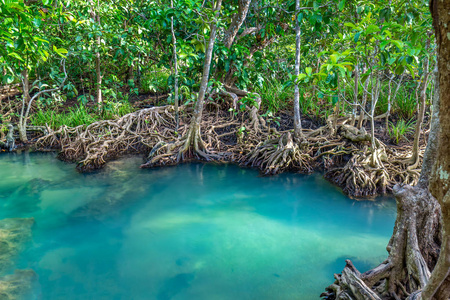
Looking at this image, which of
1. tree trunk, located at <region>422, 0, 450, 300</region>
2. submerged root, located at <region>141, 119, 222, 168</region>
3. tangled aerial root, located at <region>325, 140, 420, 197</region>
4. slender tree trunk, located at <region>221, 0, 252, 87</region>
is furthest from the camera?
slender tree trunk, located at <region>221, 0, 252, 87</region>

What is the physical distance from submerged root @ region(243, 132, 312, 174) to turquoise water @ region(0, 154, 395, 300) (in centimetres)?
19

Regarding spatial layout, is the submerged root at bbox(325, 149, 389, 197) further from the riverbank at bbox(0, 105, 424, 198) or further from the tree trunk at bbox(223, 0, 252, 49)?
the tree trunk at bbox(223, 0, 252, 49)

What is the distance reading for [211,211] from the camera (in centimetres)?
451

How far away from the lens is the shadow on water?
9.67 feet

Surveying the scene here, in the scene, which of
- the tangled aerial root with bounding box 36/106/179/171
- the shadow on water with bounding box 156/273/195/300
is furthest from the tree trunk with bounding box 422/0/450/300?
the tangled aerial root with bounding box 36/106/179/171

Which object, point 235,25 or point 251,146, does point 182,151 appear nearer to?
point 251,146

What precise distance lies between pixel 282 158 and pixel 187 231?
7.24 feet

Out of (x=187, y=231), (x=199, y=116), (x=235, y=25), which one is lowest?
(x=187, y=231)

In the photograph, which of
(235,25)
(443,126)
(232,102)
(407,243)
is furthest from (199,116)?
(443,126)

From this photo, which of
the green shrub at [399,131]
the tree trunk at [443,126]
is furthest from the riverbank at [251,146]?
the tree trunk at [443,126]

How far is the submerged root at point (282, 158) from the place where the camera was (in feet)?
18.3

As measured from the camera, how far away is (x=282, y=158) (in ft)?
18.3

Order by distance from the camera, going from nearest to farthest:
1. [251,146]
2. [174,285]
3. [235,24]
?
1. [174,285]
2. [251,146]
3. [235,24]

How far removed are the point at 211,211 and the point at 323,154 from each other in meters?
2.34
